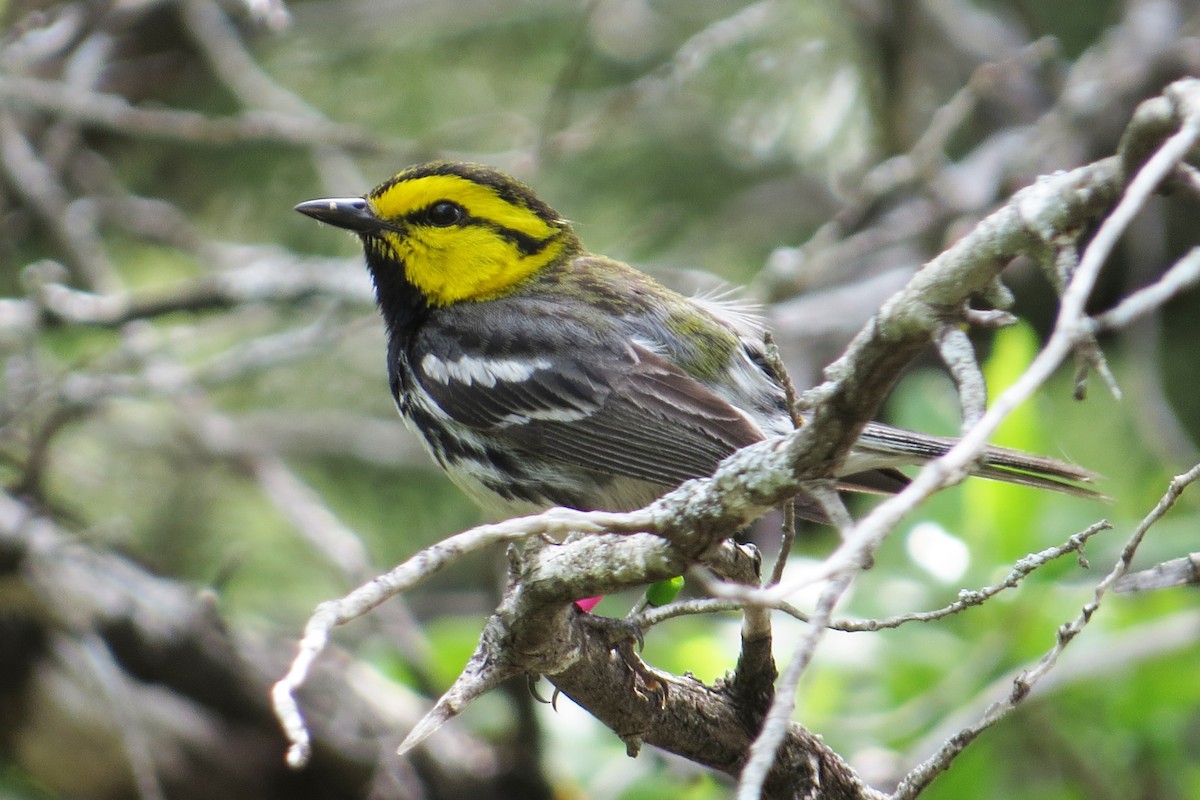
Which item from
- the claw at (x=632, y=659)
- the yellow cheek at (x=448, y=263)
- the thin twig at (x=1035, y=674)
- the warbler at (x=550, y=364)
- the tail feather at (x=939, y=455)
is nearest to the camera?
the thin twig at (x=1035, y=674)

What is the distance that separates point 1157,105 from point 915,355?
15.6 inches

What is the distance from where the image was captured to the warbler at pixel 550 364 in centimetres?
334

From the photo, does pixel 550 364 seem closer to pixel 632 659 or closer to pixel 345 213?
pixel 345 213

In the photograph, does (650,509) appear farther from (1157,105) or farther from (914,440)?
(914,440)

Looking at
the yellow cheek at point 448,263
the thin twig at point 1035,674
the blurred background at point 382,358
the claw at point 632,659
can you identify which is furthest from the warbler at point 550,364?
the thin twig at point 1035,674

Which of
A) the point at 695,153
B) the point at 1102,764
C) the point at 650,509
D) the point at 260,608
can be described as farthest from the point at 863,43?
the point at 650,509

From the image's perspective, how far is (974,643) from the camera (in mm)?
3873

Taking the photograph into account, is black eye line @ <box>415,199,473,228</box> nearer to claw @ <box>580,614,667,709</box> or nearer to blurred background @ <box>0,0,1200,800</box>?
blurred background @ <box>0,0,1200,800</box>

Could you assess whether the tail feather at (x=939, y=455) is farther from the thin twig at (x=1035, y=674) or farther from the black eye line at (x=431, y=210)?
the black eye line at (x=431, y=210)

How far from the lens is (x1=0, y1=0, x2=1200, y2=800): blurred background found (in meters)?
3.91

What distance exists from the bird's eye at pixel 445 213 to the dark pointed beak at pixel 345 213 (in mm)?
172

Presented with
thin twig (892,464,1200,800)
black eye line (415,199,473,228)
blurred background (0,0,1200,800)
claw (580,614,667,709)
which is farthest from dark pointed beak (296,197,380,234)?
thin twig (892,464,1200,800)

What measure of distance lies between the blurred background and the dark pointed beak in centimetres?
47

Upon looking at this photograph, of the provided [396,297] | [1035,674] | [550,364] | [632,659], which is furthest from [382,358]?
[1035,674]
